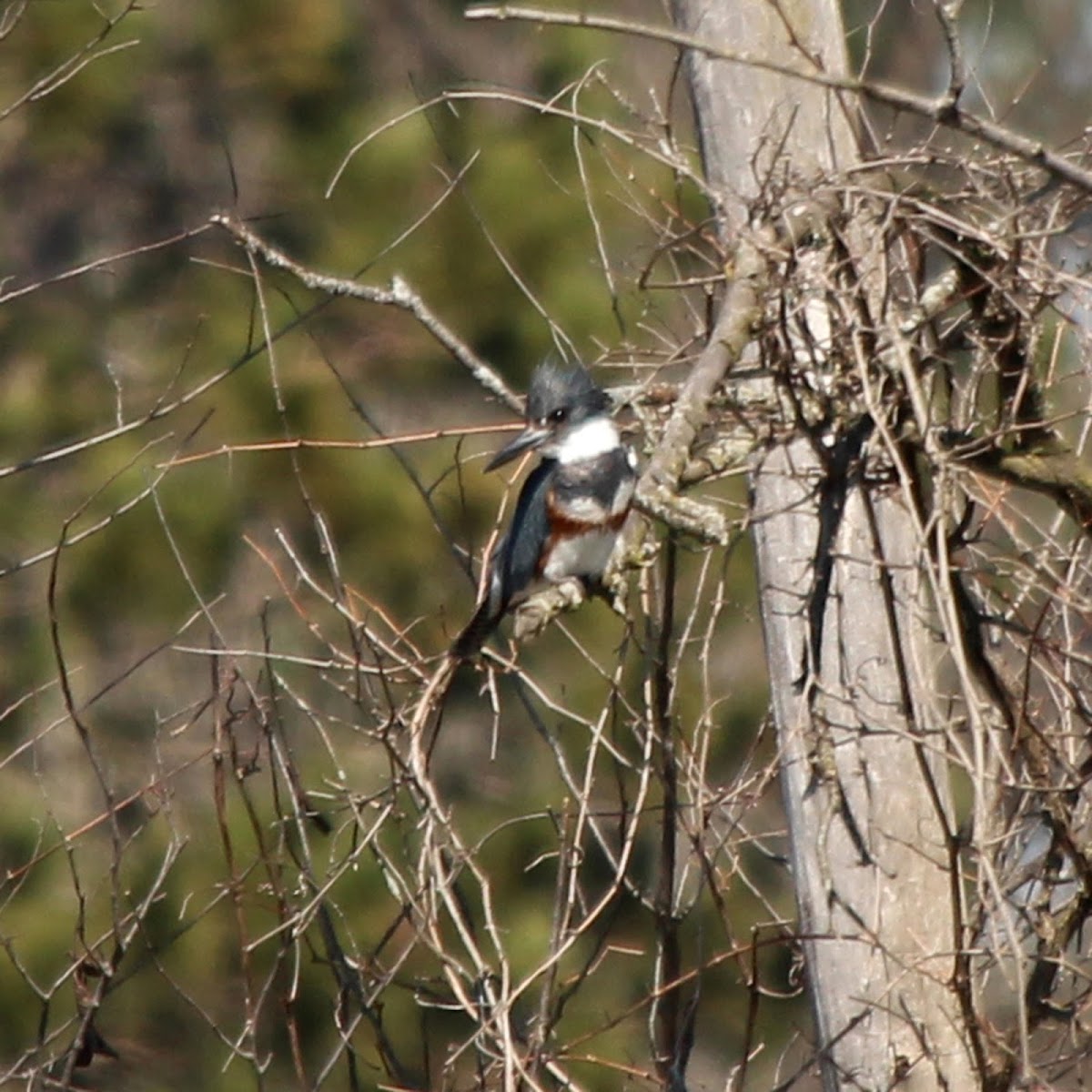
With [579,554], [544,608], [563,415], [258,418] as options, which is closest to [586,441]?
[563,415]

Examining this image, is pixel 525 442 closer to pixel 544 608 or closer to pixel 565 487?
pixel 565 487

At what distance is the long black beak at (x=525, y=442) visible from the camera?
3607mm

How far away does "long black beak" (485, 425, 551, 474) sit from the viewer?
3607 millimetres

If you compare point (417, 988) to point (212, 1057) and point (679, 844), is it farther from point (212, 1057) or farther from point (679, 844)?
point (212, 1057)

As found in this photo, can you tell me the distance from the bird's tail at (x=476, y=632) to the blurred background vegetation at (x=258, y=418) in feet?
6.80

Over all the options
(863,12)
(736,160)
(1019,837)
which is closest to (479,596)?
(1019,837)

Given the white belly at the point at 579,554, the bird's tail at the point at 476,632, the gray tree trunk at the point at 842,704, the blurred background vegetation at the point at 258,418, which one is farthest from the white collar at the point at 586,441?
the blurred background vegetation at the point at 258,418

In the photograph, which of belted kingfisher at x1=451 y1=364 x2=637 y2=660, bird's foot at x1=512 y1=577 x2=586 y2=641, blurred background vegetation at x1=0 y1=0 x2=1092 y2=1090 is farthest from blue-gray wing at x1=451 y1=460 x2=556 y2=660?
blurred background vegetation at x1=0 y1=0 x2=1092 y2=1090

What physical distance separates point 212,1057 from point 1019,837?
3.44 meters

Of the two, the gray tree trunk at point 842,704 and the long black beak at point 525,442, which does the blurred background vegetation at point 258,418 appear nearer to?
the long black beak at point 525,442

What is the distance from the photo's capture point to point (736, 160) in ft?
11.1

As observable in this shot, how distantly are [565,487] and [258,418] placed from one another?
2159 mm

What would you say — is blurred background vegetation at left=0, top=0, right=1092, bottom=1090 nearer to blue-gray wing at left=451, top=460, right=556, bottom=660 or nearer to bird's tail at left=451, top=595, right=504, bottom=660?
blue-gray wing at left=451, top=460, right=556, bottom=660

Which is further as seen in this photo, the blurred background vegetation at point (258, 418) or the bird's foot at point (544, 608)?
the blurred background vegetation at point (258, 418)
